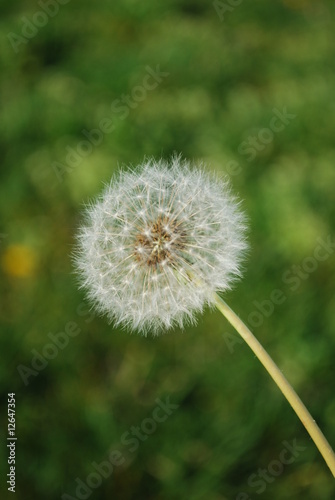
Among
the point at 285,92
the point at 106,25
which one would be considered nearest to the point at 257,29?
the point at 285,92

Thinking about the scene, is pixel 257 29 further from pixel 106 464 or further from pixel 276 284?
pixel 106 464
